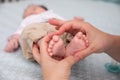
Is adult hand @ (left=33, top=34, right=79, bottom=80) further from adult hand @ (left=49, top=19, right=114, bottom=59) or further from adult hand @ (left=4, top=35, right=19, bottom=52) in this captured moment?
adult hand @ (left=4, top=35, right=19, bottom=52)

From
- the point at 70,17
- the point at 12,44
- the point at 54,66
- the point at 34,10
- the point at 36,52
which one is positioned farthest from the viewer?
the point at 70,17

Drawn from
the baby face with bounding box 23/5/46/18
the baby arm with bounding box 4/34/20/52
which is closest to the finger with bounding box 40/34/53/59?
the baby arm with bounding box 4/34/20/52

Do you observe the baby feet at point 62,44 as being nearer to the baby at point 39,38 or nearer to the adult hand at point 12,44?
the baby at point 39,38

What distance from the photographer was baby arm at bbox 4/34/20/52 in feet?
3.77

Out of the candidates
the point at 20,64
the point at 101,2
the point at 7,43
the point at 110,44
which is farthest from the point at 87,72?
the point at 101,2

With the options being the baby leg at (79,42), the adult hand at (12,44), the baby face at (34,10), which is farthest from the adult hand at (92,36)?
the baby face at (34,10)

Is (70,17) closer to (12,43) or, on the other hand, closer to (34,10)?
(34,10)

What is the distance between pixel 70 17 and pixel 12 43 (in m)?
0.64

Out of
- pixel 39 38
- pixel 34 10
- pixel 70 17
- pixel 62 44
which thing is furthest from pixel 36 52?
pixel 70 17

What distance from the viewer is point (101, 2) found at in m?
2.06

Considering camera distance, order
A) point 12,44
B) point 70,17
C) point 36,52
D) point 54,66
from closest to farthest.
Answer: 1. point 54,66
2. point 36,52
3. point 12,44
4. point 70,17

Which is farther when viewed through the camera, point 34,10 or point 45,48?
point 34,10

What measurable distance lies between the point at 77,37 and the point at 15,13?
0.94 m

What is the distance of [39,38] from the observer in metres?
1.02
